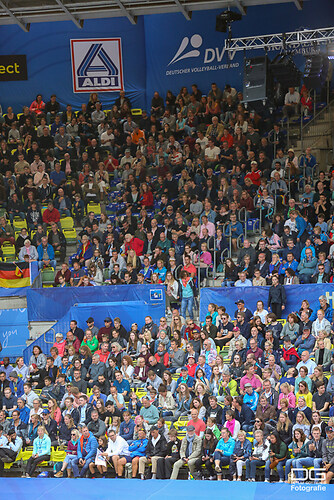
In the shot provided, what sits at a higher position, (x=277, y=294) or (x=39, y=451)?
(x=277, y=294)

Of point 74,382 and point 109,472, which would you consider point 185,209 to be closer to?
point 74,382

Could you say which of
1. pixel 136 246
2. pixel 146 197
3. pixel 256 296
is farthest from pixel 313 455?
pixel 146 197

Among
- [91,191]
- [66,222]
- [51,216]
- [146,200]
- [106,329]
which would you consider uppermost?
[91,191]

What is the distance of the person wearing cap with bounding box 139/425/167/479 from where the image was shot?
1405 cm

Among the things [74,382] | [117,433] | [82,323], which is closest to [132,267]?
[82,323]

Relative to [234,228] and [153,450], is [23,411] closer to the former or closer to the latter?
[153,450]

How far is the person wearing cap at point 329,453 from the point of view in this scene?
507 inches

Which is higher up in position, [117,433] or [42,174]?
[42,174]

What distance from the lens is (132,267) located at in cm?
1988

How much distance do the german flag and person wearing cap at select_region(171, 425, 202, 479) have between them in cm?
785

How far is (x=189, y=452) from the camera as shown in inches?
551

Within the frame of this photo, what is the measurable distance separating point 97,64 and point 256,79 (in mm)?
9002

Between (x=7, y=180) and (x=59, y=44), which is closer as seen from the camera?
(x=7, y=180)

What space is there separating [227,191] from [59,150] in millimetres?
6364
